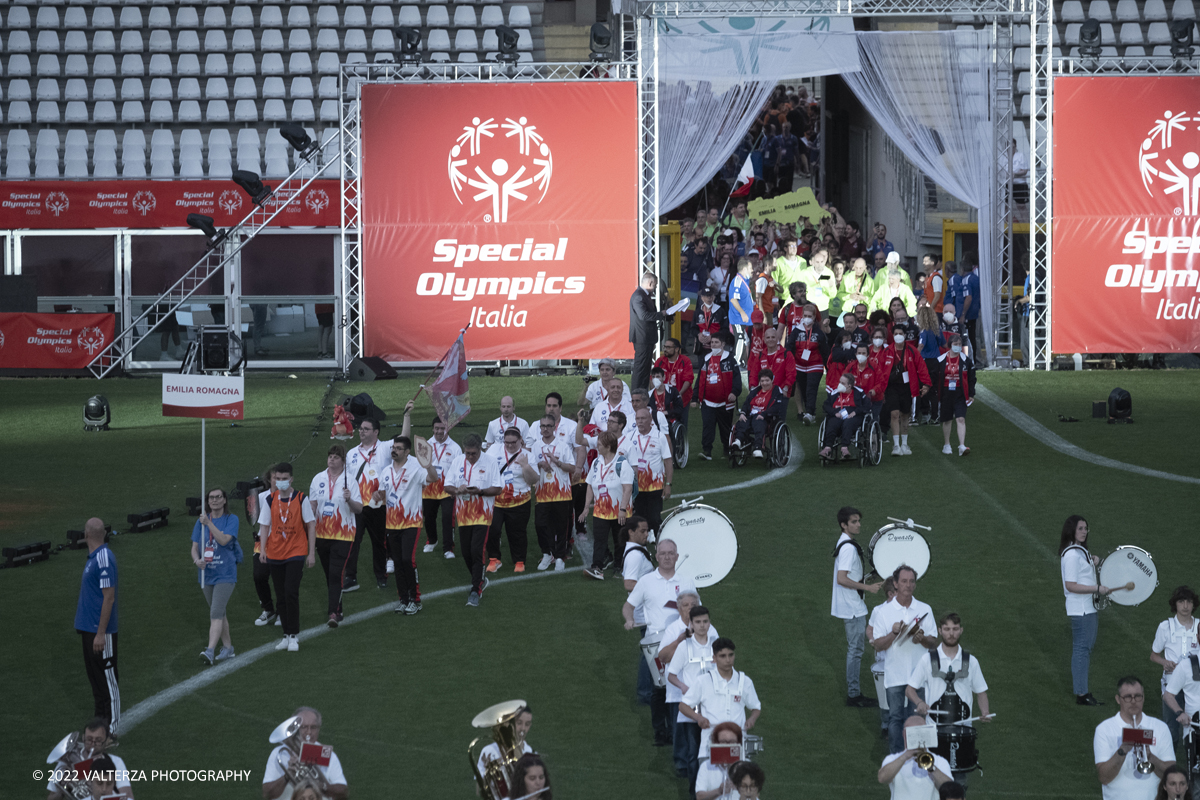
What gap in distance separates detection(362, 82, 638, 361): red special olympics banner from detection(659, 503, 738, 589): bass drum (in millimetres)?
15284

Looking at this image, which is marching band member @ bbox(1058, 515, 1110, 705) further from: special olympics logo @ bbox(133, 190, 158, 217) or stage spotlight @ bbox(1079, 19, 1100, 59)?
special olympics logo @ bbox(133, 190, 158, 217)

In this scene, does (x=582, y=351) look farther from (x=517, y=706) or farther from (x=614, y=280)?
(x=517, y=706)

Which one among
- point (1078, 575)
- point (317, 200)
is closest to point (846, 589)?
point (1078, 575)

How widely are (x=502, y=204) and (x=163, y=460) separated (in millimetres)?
8524

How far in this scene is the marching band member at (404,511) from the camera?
14703 mm

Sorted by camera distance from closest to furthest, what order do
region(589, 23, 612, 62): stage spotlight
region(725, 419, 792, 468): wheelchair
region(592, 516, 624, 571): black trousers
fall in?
1. region(592, 516, 624, 571): black trousers
2. region(725, 419, 792, 468): wheelchair
3. region(589, 23, 612, 62): stage spotlight

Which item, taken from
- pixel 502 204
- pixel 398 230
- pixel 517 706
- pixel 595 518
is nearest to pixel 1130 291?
pixel 502 204

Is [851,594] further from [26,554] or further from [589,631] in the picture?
[26,554]

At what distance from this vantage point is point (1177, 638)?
10.9m

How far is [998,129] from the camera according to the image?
28.0m

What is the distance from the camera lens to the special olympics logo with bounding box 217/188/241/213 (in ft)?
98.6

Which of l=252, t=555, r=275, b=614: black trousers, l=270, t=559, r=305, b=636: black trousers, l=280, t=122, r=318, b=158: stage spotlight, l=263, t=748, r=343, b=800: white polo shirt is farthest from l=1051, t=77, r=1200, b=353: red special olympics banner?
l=263, t=748, r=343, b=800: white polo shirt

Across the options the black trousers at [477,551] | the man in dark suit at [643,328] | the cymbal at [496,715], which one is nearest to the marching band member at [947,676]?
the cymbal at [496,715]

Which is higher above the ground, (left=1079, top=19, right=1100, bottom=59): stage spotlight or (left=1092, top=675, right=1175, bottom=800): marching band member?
(left=1079, top=19, right=1100, bottom=59): stage spotlight
